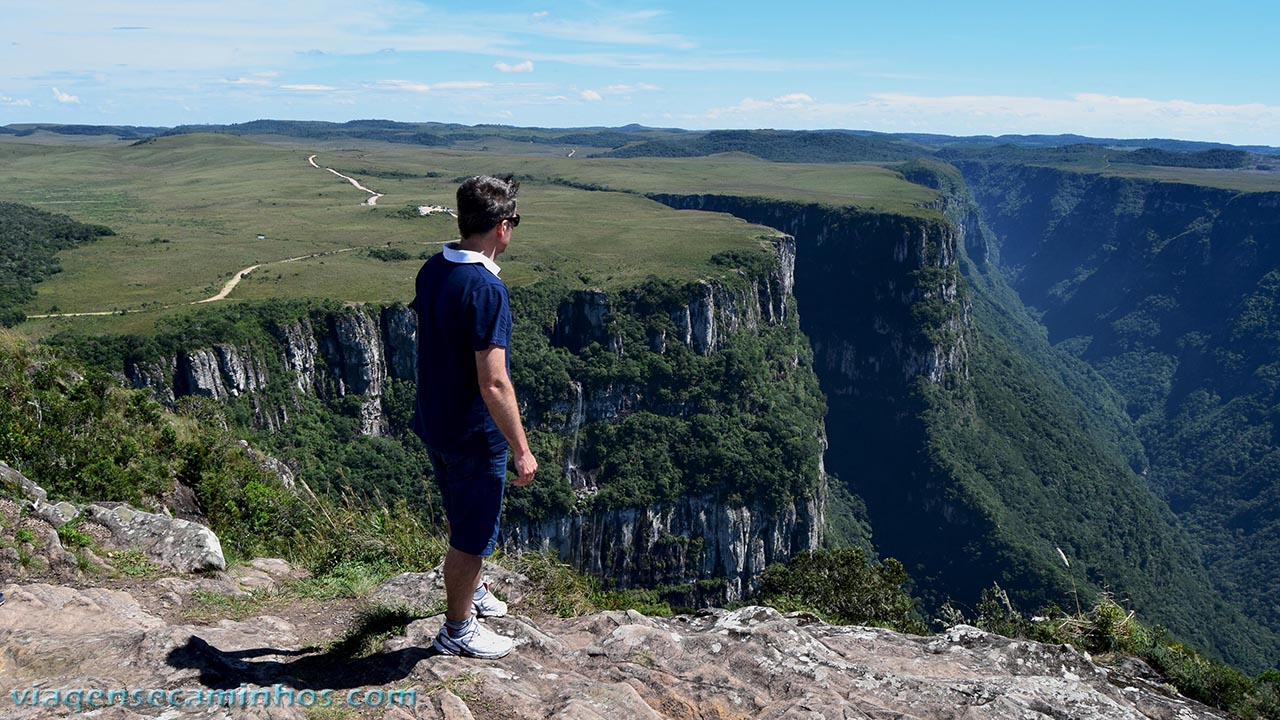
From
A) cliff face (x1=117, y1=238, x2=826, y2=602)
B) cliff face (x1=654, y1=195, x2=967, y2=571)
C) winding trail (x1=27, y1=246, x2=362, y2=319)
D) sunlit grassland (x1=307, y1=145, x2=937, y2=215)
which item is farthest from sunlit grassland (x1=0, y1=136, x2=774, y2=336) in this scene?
cliff face (x1=654, y1=195, x2=967, y2=571)

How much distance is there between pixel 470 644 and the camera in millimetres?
5312

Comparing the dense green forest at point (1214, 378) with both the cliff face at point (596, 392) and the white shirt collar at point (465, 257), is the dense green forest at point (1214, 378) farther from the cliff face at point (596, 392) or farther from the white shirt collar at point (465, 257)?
the white shirt collar at point (465, 257)

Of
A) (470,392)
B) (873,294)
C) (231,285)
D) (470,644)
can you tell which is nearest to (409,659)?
(470,644)

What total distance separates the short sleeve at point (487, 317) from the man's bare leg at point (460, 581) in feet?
4.86

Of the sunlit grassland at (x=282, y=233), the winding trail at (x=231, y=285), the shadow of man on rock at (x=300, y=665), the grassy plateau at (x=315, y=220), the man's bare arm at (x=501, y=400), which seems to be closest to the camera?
the shadow of man on rock at (x=300, y=665)

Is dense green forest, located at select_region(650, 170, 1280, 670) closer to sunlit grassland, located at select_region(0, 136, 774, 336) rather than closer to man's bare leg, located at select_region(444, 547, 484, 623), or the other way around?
sunlit grassland, located at select_region(0, 136, 774, 336)

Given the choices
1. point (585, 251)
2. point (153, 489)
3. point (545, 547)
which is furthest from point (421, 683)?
point (585, 251)

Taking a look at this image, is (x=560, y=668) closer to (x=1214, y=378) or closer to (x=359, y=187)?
A: (x=359, y=187)

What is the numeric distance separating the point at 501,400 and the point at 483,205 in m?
1.31

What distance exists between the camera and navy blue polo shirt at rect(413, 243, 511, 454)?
497 centimetres

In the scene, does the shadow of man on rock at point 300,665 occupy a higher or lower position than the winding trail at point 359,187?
lower

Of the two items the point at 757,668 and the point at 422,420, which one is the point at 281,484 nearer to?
the point at 422,420

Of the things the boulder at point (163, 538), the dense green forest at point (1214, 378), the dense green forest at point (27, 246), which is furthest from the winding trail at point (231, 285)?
the dense green forest at point (1214, 378)

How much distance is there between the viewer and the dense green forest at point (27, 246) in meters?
53.2
